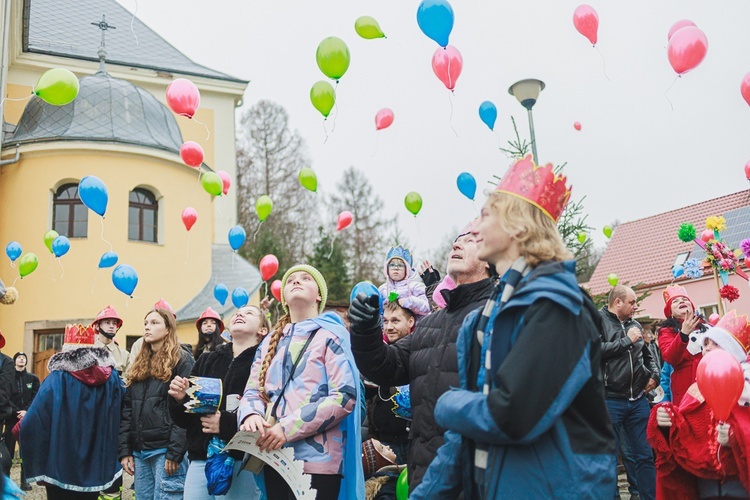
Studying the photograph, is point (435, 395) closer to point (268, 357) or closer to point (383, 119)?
point (268, 357)

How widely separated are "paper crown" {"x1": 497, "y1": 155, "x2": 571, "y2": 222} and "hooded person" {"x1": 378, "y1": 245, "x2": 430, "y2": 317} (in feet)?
10.1

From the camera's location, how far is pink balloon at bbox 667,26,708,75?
25.6ft

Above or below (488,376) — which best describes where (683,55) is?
→ above

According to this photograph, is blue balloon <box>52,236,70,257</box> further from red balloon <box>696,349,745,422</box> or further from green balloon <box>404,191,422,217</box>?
red balloon <box>696,349,745,422</box>

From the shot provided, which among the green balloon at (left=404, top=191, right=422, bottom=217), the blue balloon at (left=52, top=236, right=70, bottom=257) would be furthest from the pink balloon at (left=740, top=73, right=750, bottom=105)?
the blue balloon at (left=52, top=236, right=70, bottom=257)

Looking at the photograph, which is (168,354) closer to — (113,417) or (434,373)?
(113,417)

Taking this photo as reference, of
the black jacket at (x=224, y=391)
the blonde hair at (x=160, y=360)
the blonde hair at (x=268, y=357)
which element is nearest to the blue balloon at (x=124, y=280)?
the blonde hair at (x=160, y=360)

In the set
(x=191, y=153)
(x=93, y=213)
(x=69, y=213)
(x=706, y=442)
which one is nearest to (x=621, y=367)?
(x=706, y=442)

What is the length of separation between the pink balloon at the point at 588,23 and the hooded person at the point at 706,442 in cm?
510

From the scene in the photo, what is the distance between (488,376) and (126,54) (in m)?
25.3

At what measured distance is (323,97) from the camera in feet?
30.2

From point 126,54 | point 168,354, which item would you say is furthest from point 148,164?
point 168,354

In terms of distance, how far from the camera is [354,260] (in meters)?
33.0

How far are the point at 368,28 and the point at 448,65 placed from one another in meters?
1.14
